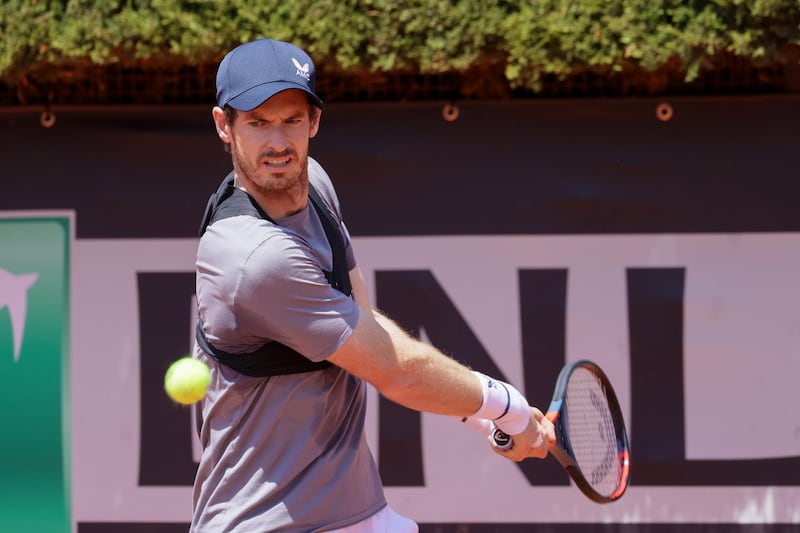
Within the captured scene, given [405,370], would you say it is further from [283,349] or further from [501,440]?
[501,440]

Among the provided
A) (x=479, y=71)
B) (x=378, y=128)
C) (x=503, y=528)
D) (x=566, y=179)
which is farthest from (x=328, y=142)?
(x=503, y=528)

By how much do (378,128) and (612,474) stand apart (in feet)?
5.11

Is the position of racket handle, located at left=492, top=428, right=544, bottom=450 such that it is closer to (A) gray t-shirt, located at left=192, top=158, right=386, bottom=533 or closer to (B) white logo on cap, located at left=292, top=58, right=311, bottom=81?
(A) gray t-shirt, located at left=192, top=158, right=386, bottom=533

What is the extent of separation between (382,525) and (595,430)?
1.06m

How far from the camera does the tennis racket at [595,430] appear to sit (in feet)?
10.7

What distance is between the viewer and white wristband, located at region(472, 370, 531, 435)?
2.67 metres

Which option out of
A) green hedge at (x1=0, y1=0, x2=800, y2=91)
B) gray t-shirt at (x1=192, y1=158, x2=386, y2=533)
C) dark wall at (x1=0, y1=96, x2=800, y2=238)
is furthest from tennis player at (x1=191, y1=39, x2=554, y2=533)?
dark wall at (x1=0, y1=96, x2=800, y2=238)

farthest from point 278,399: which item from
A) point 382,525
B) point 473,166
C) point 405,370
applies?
point 473,166

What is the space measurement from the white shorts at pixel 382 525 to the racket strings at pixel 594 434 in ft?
2.63

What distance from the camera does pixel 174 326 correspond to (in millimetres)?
4438

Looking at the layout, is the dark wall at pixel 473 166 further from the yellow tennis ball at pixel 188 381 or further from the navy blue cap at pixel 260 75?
the yellow tennis ball at pixel 188 381

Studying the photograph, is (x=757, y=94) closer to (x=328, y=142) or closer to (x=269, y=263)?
(x=328, y=142)

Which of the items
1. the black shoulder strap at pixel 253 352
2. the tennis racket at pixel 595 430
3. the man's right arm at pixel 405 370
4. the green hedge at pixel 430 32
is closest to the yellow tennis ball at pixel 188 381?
the black shoulder strap at pixel 253 352

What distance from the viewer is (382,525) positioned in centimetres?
274
